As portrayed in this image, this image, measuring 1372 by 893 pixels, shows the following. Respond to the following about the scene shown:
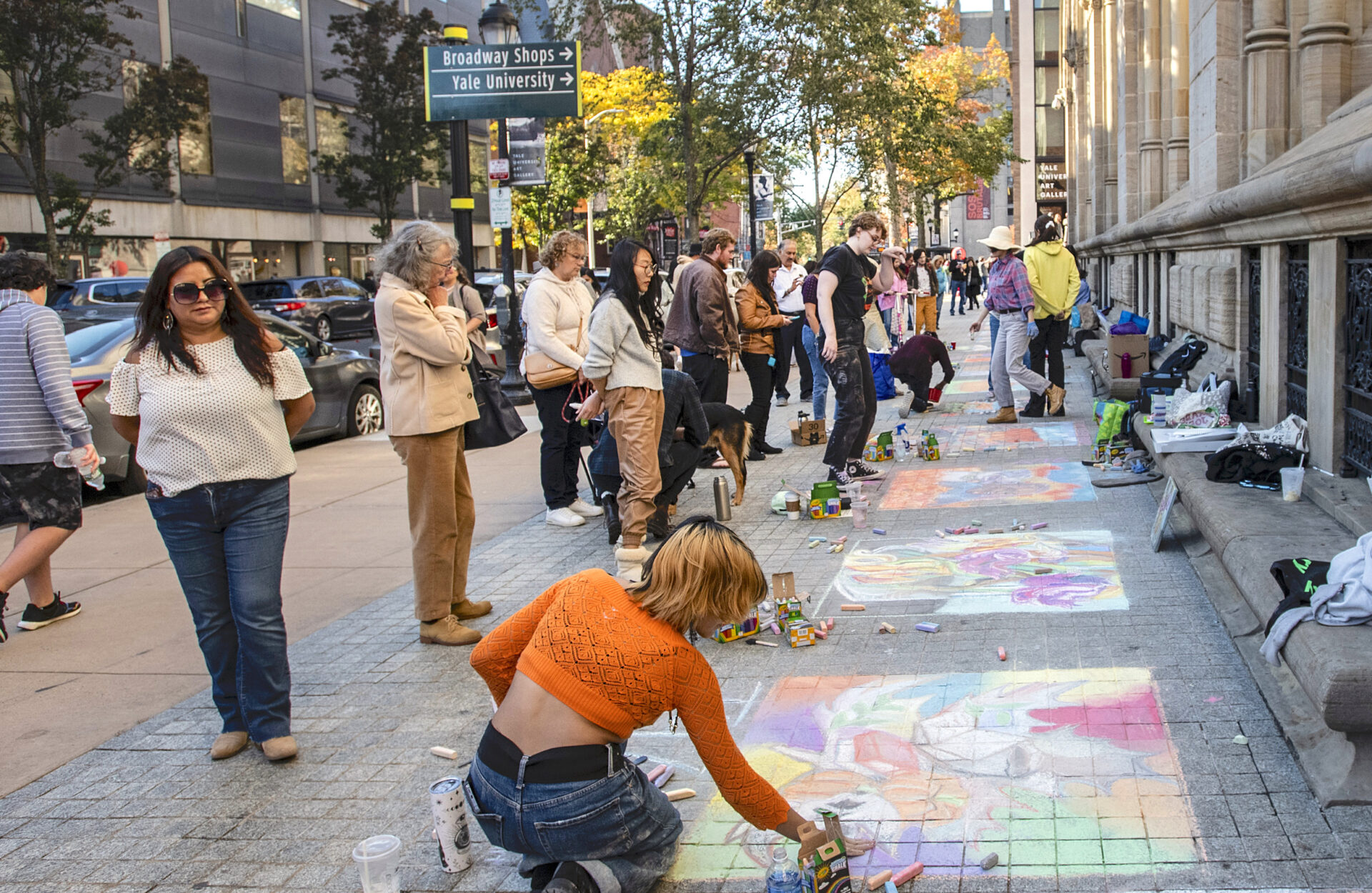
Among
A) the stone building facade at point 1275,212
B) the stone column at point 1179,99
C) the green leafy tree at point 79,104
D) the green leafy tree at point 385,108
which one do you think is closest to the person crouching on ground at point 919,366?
the stone building facade at point 1275,212

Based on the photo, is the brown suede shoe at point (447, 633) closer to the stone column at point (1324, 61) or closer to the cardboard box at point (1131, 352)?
the stone column at point (1324, 61)

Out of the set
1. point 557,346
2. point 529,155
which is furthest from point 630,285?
point 529,155

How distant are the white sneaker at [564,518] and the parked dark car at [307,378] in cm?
260

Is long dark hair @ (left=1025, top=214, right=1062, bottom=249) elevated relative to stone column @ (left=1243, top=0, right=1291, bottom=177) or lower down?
lower down

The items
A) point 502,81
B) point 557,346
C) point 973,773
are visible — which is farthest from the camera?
point 502,81

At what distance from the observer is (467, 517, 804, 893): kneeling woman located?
3.13 metres

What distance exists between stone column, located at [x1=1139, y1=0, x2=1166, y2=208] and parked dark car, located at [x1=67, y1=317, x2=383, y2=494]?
10364 mm

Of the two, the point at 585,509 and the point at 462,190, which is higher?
the point at 462,190

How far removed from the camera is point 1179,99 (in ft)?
48.1

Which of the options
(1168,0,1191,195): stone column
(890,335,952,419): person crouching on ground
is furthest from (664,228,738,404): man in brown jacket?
(1168,0,1191,195): stone column

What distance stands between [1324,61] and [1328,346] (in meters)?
2.97

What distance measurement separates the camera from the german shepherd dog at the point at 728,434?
8844 millimetres

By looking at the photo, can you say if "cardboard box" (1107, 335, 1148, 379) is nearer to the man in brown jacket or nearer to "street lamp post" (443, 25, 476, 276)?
the man in brown jacket

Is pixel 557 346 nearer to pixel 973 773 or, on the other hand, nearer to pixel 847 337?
pixel 847 337
